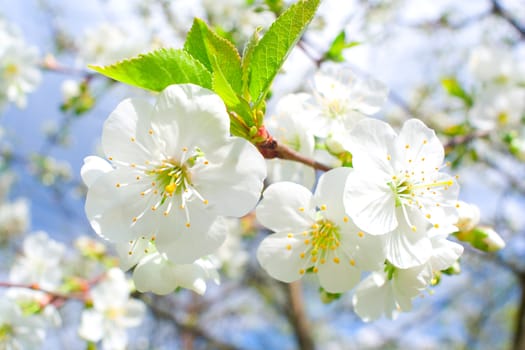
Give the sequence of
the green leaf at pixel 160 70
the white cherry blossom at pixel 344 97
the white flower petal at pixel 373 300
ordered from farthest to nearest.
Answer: the white cherry blossom at pixel 344 97, the white flower petal at pixel 373 300, the green leaf at pixel 160 70

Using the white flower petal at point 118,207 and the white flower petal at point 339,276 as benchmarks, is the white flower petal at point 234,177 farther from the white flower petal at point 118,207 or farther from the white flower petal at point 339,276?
the white flower petal at point 339,276

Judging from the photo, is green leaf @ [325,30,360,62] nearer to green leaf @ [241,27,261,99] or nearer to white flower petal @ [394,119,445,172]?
white flower petal @ [394,119,445,172]

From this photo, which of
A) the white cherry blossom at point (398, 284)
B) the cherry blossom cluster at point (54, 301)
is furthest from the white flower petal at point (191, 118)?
the cherry blossom cluster at point (54, 301)

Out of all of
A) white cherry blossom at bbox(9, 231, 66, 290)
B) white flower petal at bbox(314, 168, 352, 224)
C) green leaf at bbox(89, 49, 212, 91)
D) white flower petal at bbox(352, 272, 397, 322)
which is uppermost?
green leaf at bbox(89, 49, 212, 91)

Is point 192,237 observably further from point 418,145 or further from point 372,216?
point 418,145

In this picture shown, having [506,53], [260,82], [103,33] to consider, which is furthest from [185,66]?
[506,53]

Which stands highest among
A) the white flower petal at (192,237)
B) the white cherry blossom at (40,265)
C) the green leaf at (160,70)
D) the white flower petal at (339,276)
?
the green leaf at (160,70)

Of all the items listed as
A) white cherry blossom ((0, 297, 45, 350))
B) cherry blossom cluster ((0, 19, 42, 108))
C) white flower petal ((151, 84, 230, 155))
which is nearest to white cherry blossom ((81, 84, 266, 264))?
white flower petal ((151, 84, 230, 155))
